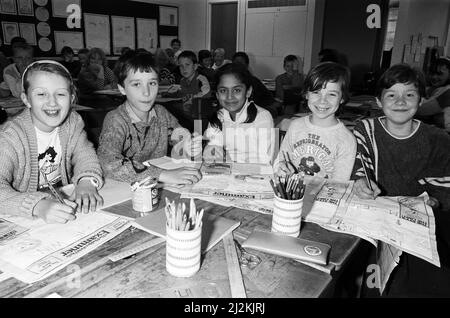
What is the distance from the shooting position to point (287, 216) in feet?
3.18

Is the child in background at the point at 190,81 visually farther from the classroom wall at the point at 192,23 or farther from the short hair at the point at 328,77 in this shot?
the classroom wall at the point at 192,23

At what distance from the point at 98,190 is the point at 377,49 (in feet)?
18.2

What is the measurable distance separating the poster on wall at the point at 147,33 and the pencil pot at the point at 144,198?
6623mm

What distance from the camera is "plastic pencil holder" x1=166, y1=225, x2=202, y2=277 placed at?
77cm

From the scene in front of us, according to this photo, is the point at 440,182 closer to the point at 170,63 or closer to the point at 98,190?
the point at 98,190

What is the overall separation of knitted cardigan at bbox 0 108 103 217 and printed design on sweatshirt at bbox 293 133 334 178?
93 cm

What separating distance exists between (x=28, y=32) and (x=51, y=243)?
6.10 meters

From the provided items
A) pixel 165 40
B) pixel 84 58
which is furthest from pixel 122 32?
pixel 84 58

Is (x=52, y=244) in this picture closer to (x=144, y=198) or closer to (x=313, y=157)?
(x=144, y=198)

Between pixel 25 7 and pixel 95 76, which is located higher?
pixel 25 7

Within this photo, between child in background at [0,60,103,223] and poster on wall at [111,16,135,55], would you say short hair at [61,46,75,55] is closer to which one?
poster on wall at [111,16,135,55]

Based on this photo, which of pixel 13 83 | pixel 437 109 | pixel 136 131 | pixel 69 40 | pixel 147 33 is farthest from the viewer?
pixel 147 33
